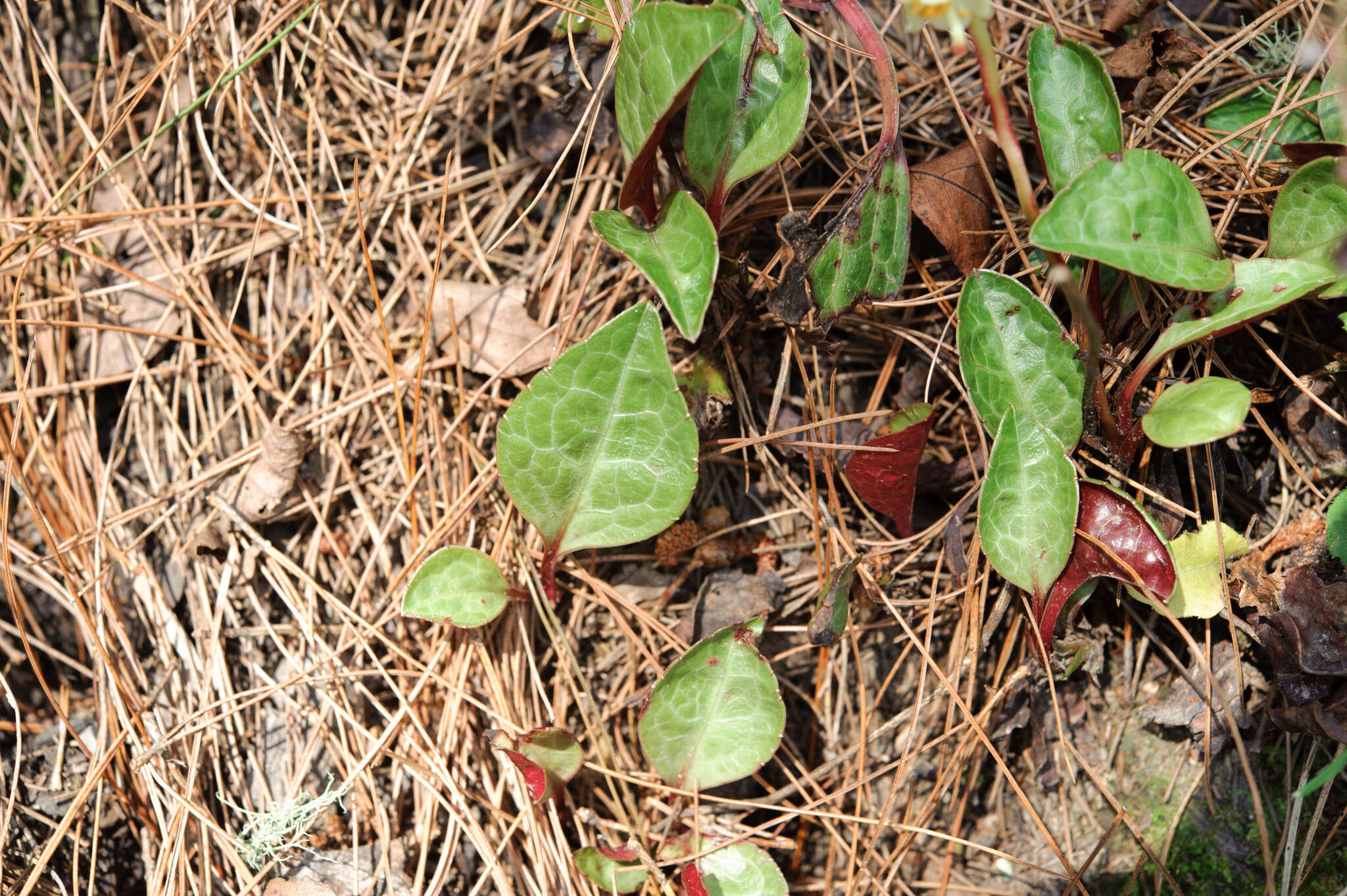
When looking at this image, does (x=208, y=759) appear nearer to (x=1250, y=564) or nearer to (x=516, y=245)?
(x=516, y=245)

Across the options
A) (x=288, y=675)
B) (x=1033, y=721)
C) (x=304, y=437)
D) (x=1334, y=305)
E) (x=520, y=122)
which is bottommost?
(x=1033, y=721)

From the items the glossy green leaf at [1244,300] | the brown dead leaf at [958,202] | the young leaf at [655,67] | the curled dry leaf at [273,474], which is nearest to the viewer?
the young leaf at [655,67]

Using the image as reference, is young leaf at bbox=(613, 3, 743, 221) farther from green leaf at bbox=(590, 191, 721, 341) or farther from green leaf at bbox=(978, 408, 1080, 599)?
green leaf at bbox=(978, 408, 1080, 599)

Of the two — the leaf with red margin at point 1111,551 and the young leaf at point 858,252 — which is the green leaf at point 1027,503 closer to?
the leaf with red margin at point 1111,551

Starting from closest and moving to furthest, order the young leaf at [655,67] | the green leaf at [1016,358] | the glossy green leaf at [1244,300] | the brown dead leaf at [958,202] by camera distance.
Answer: the young leaf at [655,67] < the glossy green leaf at [1244,300] < the green leaf at [1016,358] < the brown dead leaf at [958,202]

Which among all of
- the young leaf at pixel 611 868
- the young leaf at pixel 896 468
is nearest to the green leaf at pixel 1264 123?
the young leaf at pixel 896 468

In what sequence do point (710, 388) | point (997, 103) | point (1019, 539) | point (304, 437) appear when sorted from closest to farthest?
point (997, 103)
point (1019, 539)
point (710, 388)
point (304, 437)

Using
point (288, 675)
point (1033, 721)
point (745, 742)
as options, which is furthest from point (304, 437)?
point (1033, 721)
